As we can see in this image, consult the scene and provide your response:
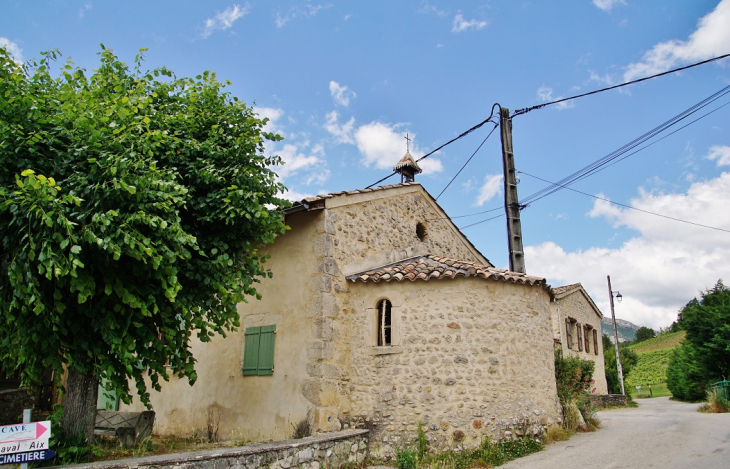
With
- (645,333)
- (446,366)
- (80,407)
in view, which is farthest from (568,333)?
(645,333)

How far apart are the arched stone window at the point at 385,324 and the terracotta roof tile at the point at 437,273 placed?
22.8 inches

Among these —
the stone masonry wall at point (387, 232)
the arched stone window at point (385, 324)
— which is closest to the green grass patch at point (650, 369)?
the stone masonry wall at point (387, 232)

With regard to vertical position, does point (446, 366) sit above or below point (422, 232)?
below

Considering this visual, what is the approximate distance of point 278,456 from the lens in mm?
7629

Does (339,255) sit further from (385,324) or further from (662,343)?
(662,343)

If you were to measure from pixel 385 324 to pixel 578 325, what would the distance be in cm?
1535

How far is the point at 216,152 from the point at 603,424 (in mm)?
12202

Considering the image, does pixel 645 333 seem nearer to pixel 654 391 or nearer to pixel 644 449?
pixel 654 391

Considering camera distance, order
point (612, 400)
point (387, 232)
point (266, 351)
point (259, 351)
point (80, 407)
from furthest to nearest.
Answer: point (612, 400), point (387, 232), point (259, 351), point (266, 351), point (80, 407)

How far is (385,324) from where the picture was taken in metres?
10.4

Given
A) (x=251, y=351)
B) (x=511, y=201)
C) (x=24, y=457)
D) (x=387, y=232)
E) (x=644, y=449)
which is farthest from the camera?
(x=511, y=201)

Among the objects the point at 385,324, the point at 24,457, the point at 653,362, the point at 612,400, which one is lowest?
the point at 612,400

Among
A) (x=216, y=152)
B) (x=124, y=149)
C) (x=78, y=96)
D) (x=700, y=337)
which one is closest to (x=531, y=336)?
(x=216, y=152)

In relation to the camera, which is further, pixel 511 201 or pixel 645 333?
pixel 645 333
